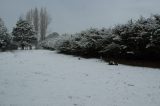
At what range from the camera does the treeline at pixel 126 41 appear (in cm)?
1180

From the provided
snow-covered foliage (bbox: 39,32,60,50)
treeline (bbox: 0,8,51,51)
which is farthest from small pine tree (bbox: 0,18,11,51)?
snow-covered foliage (bbox: 39,32,60,50)

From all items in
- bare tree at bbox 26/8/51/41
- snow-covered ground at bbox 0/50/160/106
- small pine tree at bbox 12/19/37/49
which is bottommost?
snow-covered ground at bbox 0/50/160/106

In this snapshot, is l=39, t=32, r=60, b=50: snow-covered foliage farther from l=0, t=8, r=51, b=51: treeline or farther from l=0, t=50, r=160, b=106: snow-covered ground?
l=0, t=50, r=160, b=106: snow-covered ground

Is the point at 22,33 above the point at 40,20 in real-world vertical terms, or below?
below

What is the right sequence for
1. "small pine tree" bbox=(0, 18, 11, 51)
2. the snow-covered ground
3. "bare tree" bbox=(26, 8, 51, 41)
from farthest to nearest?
"bare tree" bbox=(26, 8, 51, 41), "small pine tree" bbox=(0, 18, 11, 51), the snow-covered ground

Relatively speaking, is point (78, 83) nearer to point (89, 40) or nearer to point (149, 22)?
point (149, 22)

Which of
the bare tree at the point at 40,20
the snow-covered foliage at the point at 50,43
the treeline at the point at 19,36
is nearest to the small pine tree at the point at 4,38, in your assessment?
the treeline at the point at 19,36

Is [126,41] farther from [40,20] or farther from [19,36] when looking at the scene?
[40,20]

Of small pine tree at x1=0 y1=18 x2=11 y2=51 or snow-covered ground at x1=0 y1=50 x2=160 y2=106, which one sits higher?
small pine tree at x1=0 y1=18 x2=11 y2=51

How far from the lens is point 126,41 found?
13031 mm

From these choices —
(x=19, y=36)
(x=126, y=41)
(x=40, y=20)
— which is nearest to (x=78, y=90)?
(x=126, y=41)

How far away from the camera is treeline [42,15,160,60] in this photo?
38.7 ft

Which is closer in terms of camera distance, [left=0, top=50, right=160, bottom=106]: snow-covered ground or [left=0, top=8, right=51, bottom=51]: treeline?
[left=0, top=50, right=160, bottom=106]: snow-covered ground

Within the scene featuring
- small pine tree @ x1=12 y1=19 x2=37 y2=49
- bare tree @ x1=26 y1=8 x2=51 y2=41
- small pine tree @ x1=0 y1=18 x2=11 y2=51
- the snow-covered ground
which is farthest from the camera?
bare tree @ x1=26 y1=8 x2=51 y2=41
